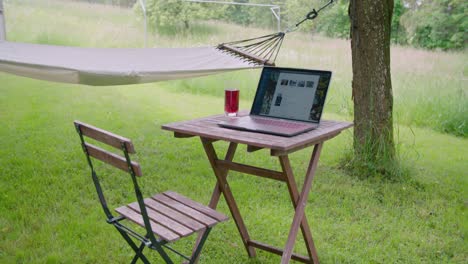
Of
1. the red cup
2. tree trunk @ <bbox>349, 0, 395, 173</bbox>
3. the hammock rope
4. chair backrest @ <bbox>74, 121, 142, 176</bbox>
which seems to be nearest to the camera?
chair backrest @ <bbox>74, 121, 142, 176</bbox>

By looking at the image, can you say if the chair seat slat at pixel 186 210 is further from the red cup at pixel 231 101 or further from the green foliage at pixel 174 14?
the green foliage at pixel 174 14

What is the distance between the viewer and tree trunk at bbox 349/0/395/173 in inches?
143

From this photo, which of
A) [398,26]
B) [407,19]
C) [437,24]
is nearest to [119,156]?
[437,24]

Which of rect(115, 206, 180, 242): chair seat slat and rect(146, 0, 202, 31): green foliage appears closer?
rect(115, 206, 180, 242): chair seat slat

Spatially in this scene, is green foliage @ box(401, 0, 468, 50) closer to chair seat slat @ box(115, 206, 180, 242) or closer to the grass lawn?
the grass lawn

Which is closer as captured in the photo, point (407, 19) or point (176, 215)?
point (176, 215)

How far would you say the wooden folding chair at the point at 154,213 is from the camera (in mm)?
1716

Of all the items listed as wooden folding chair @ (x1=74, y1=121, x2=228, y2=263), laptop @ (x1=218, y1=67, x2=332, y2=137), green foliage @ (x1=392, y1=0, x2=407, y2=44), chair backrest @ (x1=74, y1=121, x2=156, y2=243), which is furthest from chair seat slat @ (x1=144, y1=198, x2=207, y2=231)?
green foliage @ (x1=392, y1=0, x2=407, y2=44)

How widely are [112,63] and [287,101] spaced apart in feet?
4.94

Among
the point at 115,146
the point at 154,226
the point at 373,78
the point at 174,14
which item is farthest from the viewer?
the point at 174,14

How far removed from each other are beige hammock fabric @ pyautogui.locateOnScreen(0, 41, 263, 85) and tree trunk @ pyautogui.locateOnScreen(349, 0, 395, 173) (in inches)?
37.2

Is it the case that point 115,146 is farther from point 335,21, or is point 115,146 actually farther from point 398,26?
point 398,26

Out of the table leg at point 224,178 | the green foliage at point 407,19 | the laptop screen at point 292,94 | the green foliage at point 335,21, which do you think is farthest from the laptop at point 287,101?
the green foliage at point 335,21

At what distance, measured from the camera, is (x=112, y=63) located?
127 inches
